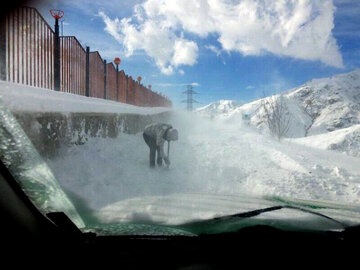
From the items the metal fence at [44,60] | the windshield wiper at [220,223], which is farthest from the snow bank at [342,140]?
Answer: the metal fence at [44,60]

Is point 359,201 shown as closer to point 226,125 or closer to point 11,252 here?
point 11,252

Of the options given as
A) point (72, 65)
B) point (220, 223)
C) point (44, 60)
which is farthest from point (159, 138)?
point (220, 223)

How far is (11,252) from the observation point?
1343 mm

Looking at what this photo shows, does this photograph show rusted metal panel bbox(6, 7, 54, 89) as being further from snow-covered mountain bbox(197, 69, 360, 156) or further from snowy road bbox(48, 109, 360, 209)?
snow-covered mountain bbox(197, 69, 360, 156)

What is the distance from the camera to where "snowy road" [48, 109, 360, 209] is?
151 inches

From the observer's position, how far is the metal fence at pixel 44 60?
380 centimetres

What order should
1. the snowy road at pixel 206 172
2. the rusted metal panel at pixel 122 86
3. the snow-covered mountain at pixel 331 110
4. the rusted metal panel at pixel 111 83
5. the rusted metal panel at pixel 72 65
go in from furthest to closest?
1. the rusted metal panel at pixel 122 86
2. the rusted metal panel at pixel 111 83
3. the rusted metal panel at pixel 72 65
4. the snowy road at pixel 206 172
5. the snow-covered mountain at pixel 331 110

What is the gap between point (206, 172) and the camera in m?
5.13

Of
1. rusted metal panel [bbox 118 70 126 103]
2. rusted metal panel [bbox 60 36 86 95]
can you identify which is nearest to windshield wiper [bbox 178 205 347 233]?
rusted metal panel [bbox 60 36 86 95]

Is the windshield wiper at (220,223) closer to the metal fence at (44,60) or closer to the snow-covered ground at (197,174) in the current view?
the snow-covered ground at (197,174)

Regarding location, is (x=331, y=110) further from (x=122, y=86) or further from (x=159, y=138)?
(x=122, y=86)

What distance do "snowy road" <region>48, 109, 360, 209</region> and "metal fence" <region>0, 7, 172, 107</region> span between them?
169 centimetres

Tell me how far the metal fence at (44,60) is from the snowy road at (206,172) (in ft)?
5.56

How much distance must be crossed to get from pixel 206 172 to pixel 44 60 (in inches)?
165
